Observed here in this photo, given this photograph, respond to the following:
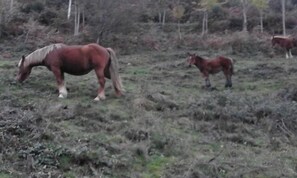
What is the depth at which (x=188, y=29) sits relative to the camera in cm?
3778

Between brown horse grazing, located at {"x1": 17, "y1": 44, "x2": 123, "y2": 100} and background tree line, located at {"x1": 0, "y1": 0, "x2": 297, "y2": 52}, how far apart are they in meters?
13.9

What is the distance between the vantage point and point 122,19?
29.3 m

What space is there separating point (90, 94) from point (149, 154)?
502cm

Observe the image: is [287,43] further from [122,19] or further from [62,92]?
[62,92]

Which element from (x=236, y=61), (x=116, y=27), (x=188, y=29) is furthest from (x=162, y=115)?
(x=188, y=29)

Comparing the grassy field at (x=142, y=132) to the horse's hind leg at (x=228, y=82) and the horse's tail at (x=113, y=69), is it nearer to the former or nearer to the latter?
the horse's tail at (x=113, y=69)

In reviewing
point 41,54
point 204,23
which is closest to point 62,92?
point 41,54

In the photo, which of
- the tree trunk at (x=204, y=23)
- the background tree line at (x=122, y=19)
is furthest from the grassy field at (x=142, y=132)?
the tree trunk at (x=204, y=23)

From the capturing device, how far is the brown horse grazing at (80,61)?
13055 millimetres

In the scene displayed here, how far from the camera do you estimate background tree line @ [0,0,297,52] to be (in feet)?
94.0

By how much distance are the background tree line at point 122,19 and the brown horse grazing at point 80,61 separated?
1395 centimetres

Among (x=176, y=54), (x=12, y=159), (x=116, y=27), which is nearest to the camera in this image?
(x=12, y=159)

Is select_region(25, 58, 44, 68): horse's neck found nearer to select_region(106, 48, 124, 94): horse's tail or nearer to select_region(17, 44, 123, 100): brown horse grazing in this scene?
select_region(17, 44, 123, 100): brown horse grazing

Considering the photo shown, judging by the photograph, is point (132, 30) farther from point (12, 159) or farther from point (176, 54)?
point (12, 159)
